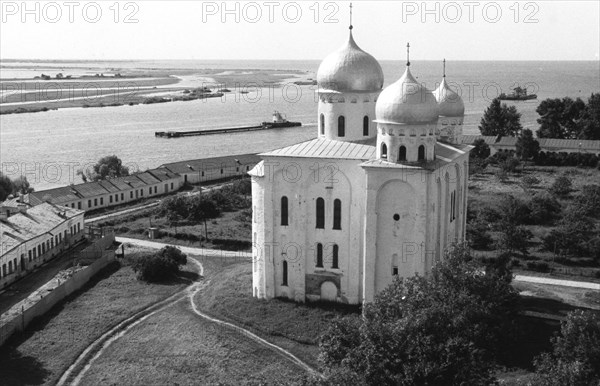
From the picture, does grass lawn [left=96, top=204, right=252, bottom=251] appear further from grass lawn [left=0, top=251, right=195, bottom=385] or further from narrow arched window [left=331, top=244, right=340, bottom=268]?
narrow arched window [left=331, top=244, right=340, bottom=268]

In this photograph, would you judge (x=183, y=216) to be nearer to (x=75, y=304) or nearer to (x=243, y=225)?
(x=243, y=225)

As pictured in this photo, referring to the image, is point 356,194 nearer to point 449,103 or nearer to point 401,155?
point 401,155

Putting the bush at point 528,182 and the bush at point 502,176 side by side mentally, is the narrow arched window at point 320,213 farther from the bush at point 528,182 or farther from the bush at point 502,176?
the bush at point 502,176

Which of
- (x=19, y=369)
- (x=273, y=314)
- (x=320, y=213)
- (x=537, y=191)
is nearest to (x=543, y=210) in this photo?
(x=537, y=191)

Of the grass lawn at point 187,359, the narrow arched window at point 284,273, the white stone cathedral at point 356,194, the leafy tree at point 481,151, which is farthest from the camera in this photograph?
the leafy tree at point 481,151

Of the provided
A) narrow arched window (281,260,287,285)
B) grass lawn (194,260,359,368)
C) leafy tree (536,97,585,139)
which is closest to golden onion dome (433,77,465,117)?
narrow arched window (281,260,287,285)

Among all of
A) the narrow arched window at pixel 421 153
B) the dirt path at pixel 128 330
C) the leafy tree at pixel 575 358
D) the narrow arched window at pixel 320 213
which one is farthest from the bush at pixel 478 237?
the leafy tree at pixel 575 358
